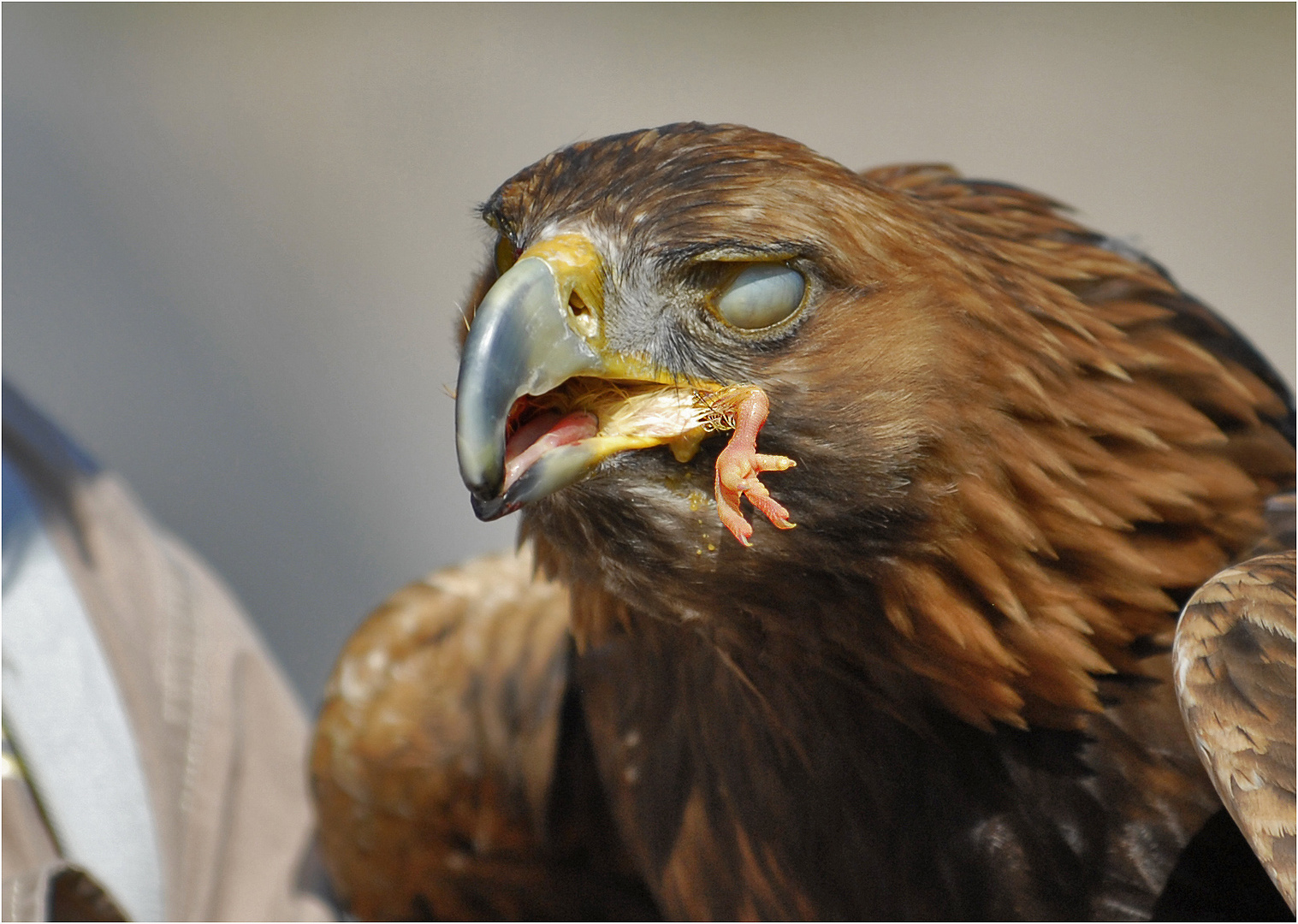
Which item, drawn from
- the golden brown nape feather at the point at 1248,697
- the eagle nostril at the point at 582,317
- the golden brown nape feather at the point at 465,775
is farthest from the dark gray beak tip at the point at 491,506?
the golden brown nape feather at the point at 465,775

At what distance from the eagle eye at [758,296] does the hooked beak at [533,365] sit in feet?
0.24

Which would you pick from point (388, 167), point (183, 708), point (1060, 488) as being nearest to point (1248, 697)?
point (1060, 488)

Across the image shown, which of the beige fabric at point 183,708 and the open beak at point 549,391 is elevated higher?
the open beak at point 549,391

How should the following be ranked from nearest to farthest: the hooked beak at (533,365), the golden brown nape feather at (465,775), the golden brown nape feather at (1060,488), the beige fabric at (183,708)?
the hooked beak at (533,365) → the golden brown nape feather at (1060,488) → the beige fabric at (183,708) → the golden brown nape feather at (465,775)

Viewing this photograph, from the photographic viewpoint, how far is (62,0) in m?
4.10

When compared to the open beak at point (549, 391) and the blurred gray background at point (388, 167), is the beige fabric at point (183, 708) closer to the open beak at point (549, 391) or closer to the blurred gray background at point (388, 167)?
the open beak at point (549, 391)

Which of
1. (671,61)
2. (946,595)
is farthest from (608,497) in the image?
(671,61)

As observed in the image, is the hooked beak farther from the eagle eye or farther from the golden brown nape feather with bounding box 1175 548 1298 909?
the golden brown nape feather with bounding box 1175 548 1298 909

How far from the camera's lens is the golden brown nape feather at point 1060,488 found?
918 millimetres

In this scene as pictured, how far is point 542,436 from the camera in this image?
85 centimetres

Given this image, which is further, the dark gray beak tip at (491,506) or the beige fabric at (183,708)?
the beige fabric at (183,708)

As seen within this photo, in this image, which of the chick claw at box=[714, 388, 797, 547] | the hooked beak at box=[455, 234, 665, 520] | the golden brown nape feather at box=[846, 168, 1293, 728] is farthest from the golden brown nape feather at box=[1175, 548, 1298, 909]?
the hooked beak at box=[455, 234, 665, 520]

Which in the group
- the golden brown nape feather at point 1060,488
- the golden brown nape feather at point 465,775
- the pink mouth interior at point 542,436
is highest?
the pink mouth interior at point 542,436

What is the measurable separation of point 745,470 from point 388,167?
12.1 feet
